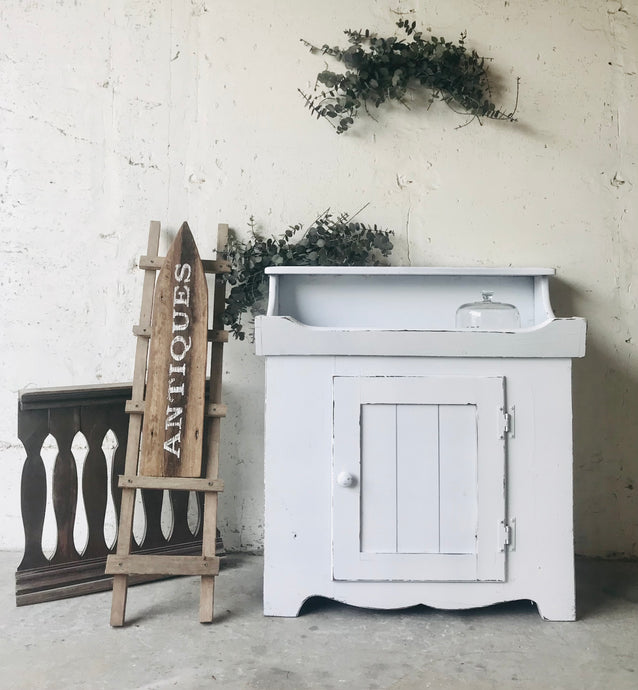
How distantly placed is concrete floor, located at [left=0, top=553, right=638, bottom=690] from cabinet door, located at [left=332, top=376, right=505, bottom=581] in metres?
0.19

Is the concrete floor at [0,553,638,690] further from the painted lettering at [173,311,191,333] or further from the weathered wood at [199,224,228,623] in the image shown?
the painted lettering at [173,311,191,333]

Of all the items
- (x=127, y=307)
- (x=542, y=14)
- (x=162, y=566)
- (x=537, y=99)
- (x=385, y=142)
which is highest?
(x=542, y=14)

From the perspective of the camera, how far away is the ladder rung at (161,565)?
7.22 feet

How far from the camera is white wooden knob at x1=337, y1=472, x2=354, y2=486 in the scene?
2.14 metres

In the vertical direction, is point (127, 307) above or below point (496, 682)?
above

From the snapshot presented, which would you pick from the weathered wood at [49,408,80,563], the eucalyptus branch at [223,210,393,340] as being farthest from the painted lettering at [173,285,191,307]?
the weathered wood at [49,408,80,563]

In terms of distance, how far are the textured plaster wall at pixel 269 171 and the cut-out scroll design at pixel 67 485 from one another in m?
0.37

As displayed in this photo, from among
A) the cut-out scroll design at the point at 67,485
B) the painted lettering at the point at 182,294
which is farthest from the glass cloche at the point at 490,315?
the cut-out scroll design at the point at 67,485

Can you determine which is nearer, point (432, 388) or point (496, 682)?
point (496, 682)

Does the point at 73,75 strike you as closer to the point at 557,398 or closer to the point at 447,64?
the point at 447,64

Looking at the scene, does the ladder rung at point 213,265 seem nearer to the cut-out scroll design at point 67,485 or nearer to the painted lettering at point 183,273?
the painted lettering at point 183,273

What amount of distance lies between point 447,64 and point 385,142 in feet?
1.27

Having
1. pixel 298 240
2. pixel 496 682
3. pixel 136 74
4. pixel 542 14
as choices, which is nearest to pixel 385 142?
pixel 298 240

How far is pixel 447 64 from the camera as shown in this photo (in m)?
2.66
